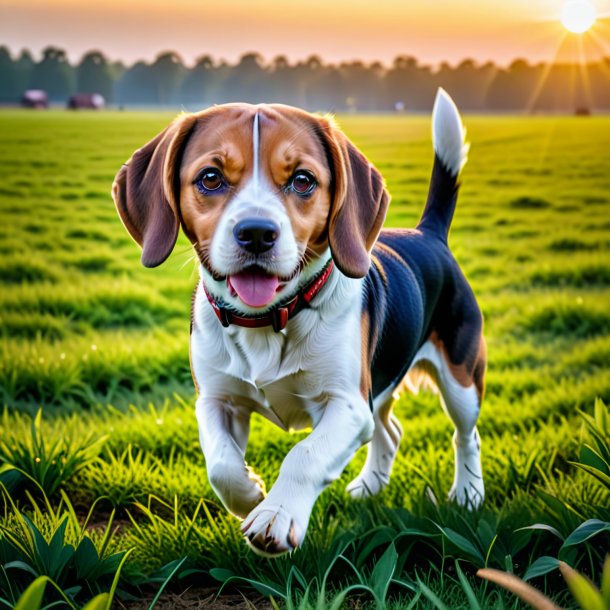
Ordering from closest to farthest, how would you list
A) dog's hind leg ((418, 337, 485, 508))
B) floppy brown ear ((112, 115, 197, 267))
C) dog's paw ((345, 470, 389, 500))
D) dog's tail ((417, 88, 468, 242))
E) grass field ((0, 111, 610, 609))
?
grass field ((0, 111, 610, 609)) → floppy brown ear ((112, 115, 197, 267)) → dog's paw ((345, 470, 389, 500)) → dog's hind leg ((418, 337, 485, 508)) → dog's tail ((417, 88, 468, 242))

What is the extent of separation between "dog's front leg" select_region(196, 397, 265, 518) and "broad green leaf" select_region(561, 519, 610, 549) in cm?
114

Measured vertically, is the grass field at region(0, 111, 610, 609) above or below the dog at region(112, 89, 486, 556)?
below

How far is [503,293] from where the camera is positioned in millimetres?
9219

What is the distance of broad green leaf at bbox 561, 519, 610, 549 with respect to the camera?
10.8ft

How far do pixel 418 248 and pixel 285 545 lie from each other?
2.02 meters

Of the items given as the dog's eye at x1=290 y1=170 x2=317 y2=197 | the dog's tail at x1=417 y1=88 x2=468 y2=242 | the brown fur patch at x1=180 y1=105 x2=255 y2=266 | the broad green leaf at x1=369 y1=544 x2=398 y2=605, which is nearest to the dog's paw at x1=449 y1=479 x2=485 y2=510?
the broad green leaf at x1=369 y1=544 x2=398 y2=605

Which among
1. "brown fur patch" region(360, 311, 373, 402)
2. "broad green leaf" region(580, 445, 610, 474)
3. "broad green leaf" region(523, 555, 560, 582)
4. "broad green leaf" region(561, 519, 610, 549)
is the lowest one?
"broad green leaf" region(523, 555, 560, 582)

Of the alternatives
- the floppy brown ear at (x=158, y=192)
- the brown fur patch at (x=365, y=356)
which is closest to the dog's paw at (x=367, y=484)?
the brown fur patch at (x=365, y=356)

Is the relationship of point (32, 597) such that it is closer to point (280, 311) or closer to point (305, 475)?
point (305, 475)

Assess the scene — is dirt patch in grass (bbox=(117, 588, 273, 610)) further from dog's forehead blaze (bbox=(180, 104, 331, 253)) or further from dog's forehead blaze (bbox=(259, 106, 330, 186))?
dog's forehead blaze (bbox=(259, 106, 330, 186))

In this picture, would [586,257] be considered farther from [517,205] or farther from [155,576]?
[155,576]

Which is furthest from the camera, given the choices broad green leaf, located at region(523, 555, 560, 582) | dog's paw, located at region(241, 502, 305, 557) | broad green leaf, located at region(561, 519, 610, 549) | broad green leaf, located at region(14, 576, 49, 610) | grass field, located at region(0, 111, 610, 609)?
grass field, located at region(0, 111, 610, 609)

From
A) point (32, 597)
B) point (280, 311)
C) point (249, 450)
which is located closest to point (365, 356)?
point (280, 311)

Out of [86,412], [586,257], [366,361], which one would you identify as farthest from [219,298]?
[586,257]
